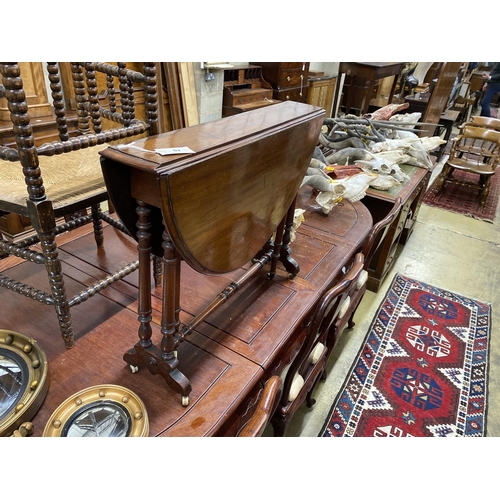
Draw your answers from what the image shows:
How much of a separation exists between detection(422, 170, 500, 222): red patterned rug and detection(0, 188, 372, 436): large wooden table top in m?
2.89

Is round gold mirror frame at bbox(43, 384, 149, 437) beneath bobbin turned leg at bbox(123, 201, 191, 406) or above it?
beneath

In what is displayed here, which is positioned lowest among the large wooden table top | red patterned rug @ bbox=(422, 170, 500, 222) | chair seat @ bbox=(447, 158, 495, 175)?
red patterned rug @ bbox=(422, 170, 500, 222)

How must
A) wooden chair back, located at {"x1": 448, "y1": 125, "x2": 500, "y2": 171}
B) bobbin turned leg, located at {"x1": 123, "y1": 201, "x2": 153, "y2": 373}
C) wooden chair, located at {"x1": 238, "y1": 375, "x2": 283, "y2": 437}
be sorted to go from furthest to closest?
wooden chair back, located at {"x1": 448, "y1": 125, "x2": 500, "y2": 171} → bobbin turned leg, located at {"x1": 123, "y1": 201, "x2": 153, "y2": 373} → wooden chair, located at {"x1": 238, "y1": 375, "x2": 283, "y2": 437}

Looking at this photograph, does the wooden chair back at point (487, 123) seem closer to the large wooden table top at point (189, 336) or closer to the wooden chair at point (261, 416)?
the large wooden table top at point (189, 336)

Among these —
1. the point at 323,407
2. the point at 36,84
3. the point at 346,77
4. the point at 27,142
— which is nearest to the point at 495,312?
the point at 323,407

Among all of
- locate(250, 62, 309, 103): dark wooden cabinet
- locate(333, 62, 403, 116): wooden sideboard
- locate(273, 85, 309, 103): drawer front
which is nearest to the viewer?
locate(250, 62, 309, 103): dark wooden cabinet

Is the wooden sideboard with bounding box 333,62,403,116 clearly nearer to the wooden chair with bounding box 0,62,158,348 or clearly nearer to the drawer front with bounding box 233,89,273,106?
the drawer front with bounding box 233,89,273,106

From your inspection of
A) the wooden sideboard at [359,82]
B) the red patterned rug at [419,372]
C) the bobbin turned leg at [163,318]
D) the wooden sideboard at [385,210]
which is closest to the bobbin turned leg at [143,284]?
the bobbin turned leg at [163,318]

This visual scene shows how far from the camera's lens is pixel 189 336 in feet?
4.11

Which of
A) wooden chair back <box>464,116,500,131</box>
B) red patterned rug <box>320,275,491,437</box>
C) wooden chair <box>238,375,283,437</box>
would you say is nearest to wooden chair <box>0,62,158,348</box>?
wooden chair <box>238,375,283,437</box>

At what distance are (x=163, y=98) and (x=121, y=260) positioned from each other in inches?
86.0

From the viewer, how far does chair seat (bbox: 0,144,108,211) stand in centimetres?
111

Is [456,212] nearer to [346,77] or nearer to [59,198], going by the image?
[346,77]

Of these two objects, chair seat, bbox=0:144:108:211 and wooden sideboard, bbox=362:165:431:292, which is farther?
wooden sideboard, bbox=362:165:431:292
